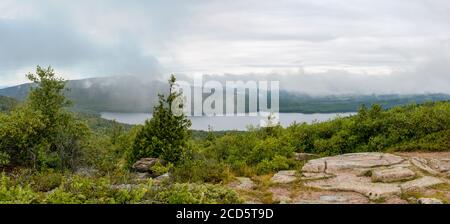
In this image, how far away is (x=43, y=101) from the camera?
23328 mm

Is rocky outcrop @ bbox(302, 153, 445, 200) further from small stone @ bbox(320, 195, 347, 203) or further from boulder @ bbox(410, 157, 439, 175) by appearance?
small stone @ bbox(320, 195, 347, 203)

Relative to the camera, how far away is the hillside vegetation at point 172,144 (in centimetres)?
1195

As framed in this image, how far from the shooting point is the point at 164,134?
18594 mm

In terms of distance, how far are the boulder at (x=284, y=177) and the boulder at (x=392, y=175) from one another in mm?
1991

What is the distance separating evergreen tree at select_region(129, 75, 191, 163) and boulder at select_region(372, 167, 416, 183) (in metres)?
8.25

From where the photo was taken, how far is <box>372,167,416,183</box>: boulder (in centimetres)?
1120

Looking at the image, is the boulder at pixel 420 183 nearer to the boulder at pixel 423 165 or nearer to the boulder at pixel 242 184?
the boulder at pixel 423 165

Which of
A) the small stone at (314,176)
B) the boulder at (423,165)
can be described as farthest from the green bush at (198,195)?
the boulder at (423,165)

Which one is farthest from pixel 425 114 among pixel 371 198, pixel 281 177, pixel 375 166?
pixel 371 198

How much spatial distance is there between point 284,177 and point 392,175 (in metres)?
2.66

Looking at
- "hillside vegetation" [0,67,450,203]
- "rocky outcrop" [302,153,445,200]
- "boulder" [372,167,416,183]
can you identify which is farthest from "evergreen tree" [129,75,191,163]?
"boulder" [372,167,416,183]

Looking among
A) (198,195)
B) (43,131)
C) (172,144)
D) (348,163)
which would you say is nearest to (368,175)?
(348,163)

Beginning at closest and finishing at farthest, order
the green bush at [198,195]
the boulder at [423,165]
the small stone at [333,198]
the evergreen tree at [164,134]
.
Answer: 1. the green bush at [198,195]
2. the small stone at [333,198]
3. the boulder at [423,165]
4. the evergreen tree at [164,134]
